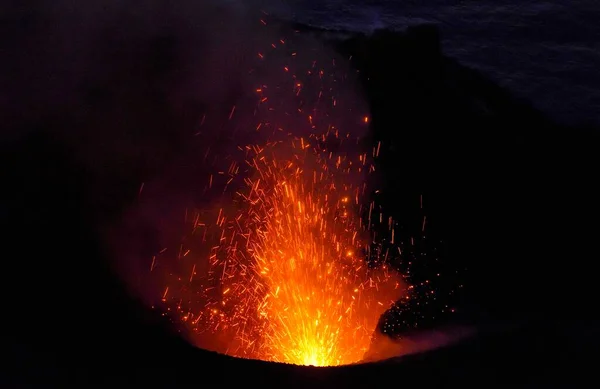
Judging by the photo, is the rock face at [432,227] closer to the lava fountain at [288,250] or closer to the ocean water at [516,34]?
the lava fountain at [288,250]

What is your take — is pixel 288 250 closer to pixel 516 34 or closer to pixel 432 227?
pixel 432 227

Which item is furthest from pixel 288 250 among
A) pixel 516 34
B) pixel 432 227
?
pixel 516 34

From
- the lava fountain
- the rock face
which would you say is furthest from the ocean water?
the lava fountain

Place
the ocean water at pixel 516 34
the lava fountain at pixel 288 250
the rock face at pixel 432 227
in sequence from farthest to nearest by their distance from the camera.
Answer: the ocean water at pixel 516 34, the lava fountain at pixel 288 250, the rock face at pixel 432 227

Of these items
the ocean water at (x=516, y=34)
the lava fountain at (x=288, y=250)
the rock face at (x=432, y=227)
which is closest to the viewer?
the rock face at (x=432, y=227)

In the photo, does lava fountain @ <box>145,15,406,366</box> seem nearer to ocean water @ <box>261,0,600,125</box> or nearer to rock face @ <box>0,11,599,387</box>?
rock face @ <box>0,11,599,387</box>

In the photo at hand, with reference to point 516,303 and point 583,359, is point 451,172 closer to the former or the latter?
point 516,303

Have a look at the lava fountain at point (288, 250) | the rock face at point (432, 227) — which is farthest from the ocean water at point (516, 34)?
the lava fountain at point (288, 250)
